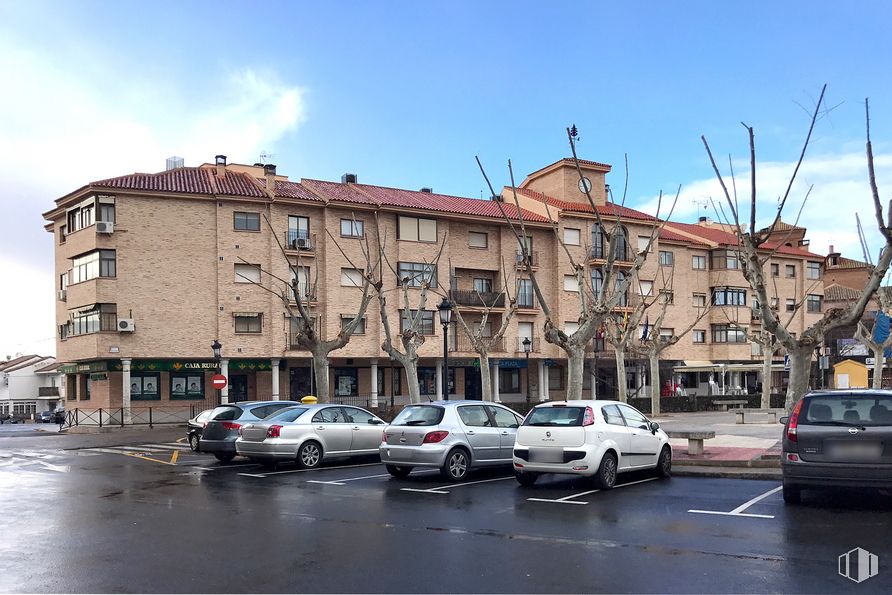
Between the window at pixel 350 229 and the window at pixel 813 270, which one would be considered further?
the window at pixel 813 270

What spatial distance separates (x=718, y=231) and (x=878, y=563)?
58933 millimetres

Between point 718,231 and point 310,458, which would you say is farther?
point 718,231

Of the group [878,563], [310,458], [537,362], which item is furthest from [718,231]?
[878,563]

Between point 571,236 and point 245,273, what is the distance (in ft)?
65.1

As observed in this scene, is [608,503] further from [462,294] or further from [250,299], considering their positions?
[462,294]

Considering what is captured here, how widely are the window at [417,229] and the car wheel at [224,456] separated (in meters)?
25.6

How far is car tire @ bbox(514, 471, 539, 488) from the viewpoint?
516 inches

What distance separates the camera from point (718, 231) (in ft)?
207

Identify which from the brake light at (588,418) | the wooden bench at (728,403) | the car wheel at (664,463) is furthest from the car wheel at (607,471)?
the wooden bench at (728,403)

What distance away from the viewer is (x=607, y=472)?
12469 mm

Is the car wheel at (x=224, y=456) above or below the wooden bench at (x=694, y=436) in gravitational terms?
below

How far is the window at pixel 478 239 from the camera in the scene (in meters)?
46.9

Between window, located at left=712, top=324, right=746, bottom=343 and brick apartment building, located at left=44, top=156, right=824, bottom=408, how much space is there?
564cm

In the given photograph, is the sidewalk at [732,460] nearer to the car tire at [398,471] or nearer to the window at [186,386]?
the car tire at [398,471]
